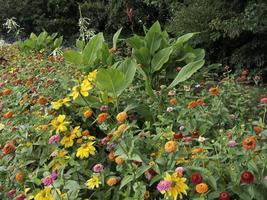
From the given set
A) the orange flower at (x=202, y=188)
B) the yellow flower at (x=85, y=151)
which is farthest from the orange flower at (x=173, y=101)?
the orange flower at (x=202, y=188)

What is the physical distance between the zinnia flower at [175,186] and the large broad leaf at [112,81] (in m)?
1.13

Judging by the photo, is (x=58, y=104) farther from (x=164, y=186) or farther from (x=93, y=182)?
(x=164, y=186)

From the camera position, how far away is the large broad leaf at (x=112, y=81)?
9.06 feet

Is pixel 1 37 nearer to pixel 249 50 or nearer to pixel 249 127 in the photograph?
pixel 249 50

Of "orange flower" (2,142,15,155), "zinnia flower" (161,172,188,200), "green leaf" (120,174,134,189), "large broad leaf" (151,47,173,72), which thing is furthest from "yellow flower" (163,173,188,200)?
"large broad leaf" (151,47,173,72)

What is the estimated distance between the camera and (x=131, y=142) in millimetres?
2072

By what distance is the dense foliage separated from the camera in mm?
1811

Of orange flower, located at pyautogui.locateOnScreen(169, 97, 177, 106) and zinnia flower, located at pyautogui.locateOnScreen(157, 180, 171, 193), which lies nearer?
zinnia flower, located at pyautogui.locateOnScreen(157, 180, 171, 193)

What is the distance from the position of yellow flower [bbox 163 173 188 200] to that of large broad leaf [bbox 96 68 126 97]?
113cm

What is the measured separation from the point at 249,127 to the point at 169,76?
1.48 metres

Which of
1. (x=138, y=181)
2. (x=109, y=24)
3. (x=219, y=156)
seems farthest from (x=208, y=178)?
(x=109, y=24)

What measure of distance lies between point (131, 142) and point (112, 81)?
30.0 inches

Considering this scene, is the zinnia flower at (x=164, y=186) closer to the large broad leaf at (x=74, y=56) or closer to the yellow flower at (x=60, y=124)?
the yellow flower at (x=60, y=124)

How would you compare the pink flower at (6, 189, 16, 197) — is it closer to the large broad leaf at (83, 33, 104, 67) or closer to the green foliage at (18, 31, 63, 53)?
the large broad leaf at (83, 33, 104, 67)
